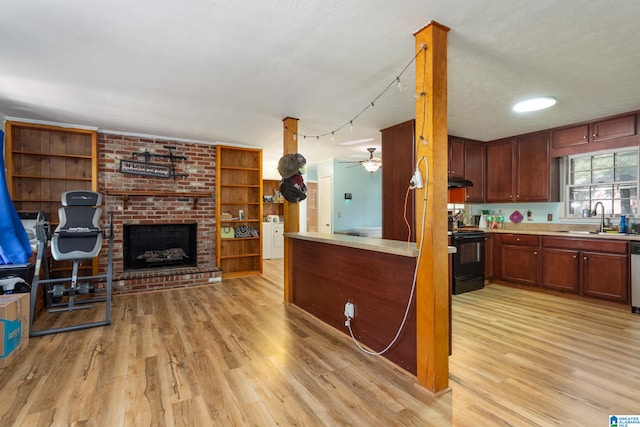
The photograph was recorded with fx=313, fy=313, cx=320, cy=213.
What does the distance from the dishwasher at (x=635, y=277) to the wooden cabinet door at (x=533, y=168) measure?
4.09 feet

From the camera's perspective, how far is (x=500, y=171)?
516 cm

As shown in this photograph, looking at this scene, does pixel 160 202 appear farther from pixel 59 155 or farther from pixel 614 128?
pixel 614 128

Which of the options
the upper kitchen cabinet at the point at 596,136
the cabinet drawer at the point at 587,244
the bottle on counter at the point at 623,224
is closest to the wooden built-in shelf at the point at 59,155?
the cabinet drawer at the point at 587,244

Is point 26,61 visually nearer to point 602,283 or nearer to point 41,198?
point 41,198

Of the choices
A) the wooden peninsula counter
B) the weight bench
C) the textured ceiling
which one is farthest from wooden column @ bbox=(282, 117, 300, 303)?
→ the weight bench

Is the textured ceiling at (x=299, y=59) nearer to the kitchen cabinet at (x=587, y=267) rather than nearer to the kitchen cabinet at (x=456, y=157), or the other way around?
the kitchen cabinet at (x=456, y=157)

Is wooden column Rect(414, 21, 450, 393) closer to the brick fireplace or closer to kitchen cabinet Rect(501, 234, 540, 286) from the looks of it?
kitchen cabinet Rect(501, 234, 540, 286)

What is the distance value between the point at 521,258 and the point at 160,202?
5.66 metres

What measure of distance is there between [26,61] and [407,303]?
3512 millimetres

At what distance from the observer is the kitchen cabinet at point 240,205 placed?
5586mm

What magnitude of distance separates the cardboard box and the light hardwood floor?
112 millimetres

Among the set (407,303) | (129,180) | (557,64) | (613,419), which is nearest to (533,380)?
(613,419)

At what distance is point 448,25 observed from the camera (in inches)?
79.6

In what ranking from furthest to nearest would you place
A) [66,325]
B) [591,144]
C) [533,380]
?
[591,144]
[66,325]
[533,380]
